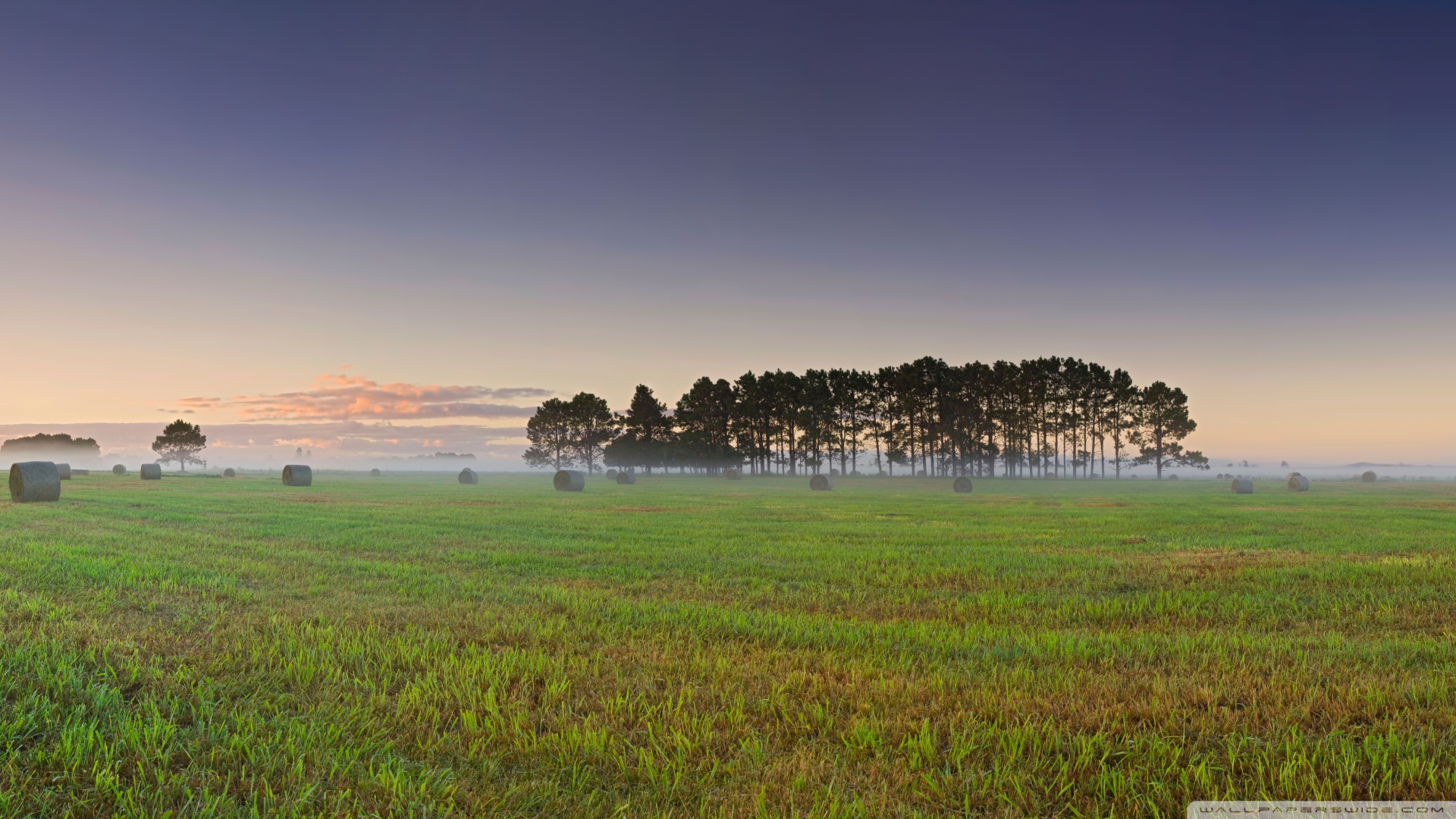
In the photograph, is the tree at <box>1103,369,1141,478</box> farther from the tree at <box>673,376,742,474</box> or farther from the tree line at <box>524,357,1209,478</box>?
the tree at <box>673,376,742,474</box>

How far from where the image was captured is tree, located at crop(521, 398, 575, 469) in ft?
396

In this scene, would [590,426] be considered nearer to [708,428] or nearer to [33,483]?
[708,428]

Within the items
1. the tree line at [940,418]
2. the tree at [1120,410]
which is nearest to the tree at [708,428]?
the tree line at [940,418]

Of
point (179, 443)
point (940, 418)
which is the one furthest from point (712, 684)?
point (179, 443)

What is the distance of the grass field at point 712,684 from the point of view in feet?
13.6

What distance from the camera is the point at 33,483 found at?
26.0 metres

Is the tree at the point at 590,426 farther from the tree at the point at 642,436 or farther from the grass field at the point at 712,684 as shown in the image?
the grass field at the point at 712,684

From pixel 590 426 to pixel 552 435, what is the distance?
295 inches

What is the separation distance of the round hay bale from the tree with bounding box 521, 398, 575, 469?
306 ft

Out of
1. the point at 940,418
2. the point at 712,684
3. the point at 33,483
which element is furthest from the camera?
the point at 940,418

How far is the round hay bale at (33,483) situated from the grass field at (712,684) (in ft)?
59.4

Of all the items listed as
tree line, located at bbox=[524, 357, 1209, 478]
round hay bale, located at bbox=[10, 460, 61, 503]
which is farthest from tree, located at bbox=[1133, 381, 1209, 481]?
round hay bale, located at bbox=[10, 460, 61, 503]

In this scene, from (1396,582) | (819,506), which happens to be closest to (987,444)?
(819,506)

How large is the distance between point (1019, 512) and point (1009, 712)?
23.2 m
